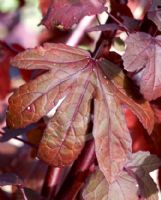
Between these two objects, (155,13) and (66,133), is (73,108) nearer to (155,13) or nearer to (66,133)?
(66,133)

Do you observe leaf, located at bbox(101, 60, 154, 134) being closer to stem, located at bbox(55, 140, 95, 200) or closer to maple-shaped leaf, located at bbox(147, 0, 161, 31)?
maple-shaped leaf, located at bbox(147, 0, 161, 31)

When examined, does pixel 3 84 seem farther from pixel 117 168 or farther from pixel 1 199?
pixel 117 168

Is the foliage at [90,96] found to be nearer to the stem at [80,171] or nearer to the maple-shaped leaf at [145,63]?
the maple-shaped leaf at [145,63]

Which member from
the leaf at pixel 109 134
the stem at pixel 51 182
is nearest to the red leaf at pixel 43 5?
the stem at pixel 51 182

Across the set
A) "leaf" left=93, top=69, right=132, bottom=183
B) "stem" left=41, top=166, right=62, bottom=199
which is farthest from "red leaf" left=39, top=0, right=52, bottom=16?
"leaf" left=93, top=69, right=132, bottom=183

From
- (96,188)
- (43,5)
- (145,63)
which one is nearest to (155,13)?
(145,63)

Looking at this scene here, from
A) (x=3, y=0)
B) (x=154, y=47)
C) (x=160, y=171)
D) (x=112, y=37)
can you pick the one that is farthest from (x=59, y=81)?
(x=3, y=0)
